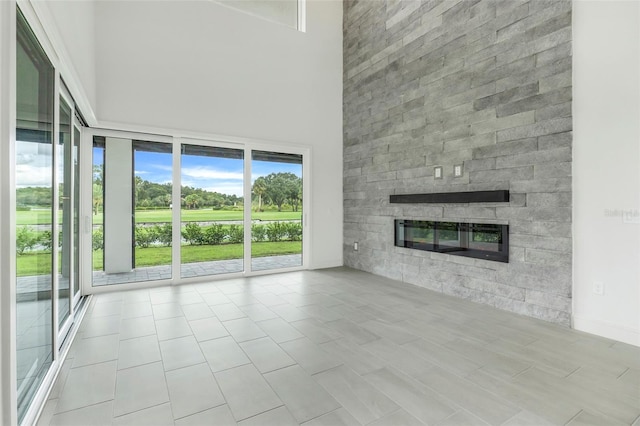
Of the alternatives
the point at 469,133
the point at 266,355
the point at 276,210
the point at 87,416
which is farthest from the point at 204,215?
the point at 469,133

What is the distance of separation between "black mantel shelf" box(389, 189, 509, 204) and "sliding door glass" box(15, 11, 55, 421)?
3.96 metres

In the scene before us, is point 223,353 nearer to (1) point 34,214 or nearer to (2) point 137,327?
(2) point 137,327

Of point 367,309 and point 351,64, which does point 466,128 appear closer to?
point 367,309

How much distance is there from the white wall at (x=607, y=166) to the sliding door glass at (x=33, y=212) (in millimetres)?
4177

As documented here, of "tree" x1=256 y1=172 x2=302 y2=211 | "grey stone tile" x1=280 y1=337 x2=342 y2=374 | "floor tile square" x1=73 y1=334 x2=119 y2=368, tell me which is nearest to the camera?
"grey stone tile" x1=280 y1=337 x2=342 y2=374

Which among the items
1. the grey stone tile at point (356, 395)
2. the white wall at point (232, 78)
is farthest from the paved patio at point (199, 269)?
the grey stone tile at point (356, 395)

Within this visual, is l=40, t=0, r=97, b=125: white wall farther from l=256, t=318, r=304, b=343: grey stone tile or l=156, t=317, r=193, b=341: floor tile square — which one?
l=256, t=318, r=304, b=343: grey stone tile

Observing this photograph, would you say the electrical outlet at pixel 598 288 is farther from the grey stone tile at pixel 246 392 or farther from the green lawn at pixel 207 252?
the green lawn at pixel 207 252

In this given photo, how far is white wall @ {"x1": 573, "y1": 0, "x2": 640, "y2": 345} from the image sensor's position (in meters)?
2.74

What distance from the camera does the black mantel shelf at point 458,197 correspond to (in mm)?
3572

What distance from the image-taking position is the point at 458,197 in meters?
4.01

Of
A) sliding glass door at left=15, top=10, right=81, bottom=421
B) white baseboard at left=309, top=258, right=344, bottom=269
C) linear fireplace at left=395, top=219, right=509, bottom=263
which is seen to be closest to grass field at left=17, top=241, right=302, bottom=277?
white baseboard at left=309, top=258, right=344, bottom=269

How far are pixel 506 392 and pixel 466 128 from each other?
3.00 meters

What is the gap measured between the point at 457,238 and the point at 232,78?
4.07 meters
